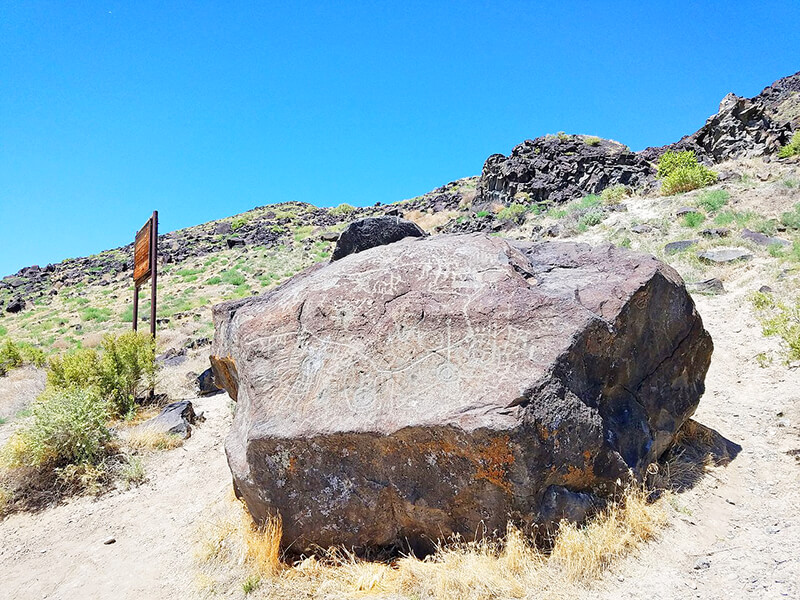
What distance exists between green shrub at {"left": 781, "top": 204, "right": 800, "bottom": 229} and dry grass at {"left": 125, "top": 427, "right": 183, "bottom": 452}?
498 inches

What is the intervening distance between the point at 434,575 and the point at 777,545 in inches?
85.7

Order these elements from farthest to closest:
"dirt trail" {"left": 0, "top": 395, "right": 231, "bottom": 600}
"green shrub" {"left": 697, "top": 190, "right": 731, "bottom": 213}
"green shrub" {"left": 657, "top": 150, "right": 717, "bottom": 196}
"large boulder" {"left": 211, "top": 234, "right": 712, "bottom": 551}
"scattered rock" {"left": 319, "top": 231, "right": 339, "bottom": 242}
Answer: "scattered rock" {"left": 319, "top": 231, "right": 339, "bottom": 242} < "green shrub" {"left": 657, "top": 150, "right": 717, "bottom": 196} < "green shrub" {"left": 697, "top": 190, "right": 731, "bottom": 213} < "dirt trail" {"left": 0, "top": 395, "right": 231, "bottom": 600} < "large boulder" {"left": 211, "top": 234, "right": 712, "bottom": 551}

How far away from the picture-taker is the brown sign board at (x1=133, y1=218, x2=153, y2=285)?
11461 millimetres

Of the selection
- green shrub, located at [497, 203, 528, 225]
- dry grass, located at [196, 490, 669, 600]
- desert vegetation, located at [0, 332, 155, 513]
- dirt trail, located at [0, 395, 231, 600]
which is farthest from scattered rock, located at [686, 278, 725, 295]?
green shrub, located at [497, 203, 528, 225]

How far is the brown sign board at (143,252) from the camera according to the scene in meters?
11.5

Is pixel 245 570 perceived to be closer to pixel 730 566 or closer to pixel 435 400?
pixel 435 400

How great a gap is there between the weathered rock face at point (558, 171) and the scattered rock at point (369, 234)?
61.1 feet

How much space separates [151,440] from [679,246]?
11.0 m

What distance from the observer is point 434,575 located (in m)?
3.35

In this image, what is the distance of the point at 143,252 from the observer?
472 inches

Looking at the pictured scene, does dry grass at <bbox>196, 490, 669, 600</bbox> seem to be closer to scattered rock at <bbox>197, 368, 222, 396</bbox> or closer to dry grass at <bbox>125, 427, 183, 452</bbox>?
dry grass at <bbox>125, 427, 183, 452</bbox>

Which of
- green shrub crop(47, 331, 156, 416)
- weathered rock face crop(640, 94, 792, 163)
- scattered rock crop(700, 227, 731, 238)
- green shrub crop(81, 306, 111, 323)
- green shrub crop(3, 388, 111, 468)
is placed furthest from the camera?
green shrub crop(81, 306, 111, 323)

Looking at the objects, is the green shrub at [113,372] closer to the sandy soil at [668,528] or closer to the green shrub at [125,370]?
the green shrub at [125,370]

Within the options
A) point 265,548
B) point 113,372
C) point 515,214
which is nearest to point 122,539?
point 265,548
